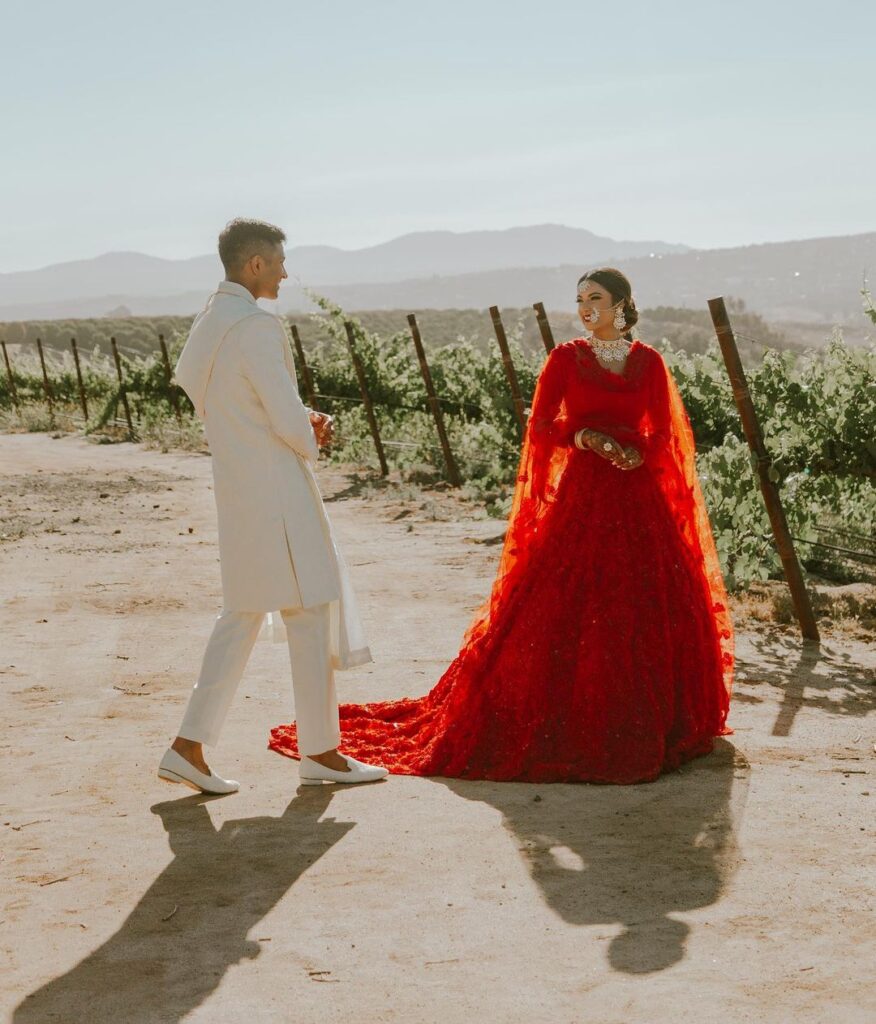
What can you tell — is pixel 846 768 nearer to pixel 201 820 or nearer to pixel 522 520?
pixel 522 520

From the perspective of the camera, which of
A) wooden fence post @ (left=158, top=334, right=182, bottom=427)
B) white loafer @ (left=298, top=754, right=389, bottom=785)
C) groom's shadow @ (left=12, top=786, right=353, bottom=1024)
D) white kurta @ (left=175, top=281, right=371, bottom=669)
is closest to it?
groom's shadow @ (left=12, top=786, right=353, bottom=1024)

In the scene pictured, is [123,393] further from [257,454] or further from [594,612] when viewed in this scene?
[257,454]

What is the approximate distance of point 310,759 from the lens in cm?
437

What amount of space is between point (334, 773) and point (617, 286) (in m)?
1.98

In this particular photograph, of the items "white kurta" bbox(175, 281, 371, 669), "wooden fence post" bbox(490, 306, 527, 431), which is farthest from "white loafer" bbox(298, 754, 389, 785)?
"wooden fence post" bbox(490, 306, 527, 431)

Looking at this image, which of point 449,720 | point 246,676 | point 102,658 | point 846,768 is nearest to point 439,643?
point 246,676

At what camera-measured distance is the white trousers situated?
13.7ft

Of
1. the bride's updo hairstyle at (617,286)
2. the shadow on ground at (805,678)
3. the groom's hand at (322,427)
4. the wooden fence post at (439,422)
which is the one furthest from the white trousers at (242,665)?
the wooden fence post at (439,422)

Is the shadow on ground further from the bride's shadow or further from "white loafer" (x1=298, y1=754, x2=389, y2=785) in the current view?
"white loafer" (x1=298, y1=754, x2=389, y2=785)

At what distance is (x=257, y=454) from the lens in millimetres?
4125

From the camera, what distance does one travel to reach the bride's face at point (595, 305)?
474 centimetres

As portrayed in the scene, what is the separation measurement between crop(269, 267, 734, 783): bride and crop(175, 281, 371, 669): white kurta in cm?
79

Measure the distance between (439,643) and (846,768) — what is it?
2624mm

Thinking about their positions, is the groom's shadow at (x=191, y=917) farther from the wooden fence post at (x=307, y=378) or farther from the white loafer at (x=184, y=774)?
the wooden fence post at (x=307, y=378)
